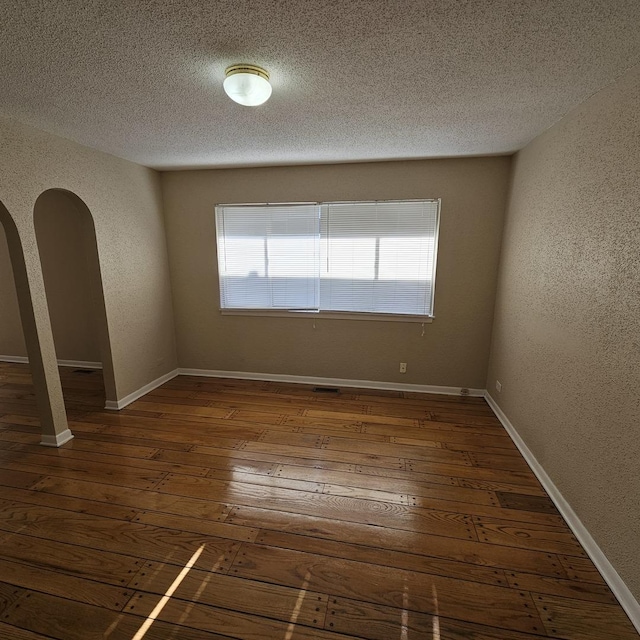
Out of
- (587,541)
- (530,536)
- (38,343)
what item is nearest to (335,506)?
(530,536)

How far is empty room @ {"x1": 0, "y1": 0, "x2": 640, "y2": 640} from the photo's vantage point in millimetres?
1377

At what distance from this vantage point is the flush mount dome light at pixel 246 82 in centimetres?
157

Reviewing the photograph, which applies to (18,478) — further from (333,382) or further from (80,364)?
(333,382)

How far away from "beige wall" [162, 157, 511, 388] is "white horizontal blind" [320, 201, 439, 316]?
0.38 feet

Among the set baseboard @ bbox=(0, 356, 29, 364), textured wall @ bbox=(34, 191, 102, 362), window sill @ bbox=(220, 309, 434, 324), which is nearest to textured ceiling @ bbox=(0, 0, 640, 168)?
window sill @ bbox=(220, 309, 434, 324)

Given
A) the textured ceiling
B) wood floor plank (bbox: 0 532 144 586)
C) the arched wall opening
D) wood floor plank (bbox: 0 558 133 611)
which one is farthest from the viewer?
the arched wall opening

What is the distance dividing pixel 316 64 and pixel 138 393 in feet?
11.3

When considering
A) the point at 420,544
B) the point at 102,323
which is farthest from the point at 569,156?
the point at 102,323

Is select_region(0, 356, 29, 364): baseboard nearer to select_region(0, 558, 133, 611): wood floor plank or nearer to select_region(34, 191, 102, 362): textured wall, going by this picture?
select_region(34, 191, 102, 362): textured wall

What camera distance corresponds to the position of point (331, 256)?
3508mm

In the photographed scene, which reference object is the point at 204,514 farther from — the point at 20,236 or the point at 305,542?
the point at 20,236

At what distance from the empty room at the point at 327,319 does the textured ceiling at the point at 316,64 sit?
0.06 feet

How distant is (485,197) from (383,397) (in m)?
2.30

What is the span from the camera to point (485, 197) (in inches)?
124
